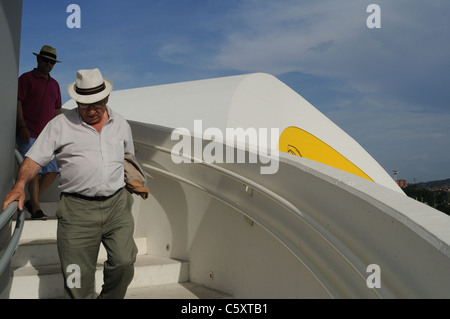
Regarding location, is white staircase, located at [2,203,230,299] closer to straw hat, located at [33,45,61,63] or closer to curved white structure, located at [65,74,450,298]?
curved white structure, located at [65,74,450,298]

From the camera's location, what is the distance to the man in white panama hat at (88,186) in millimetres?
3000

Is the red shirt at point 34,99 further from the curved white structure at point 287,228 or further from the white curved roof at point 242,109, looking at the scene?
the white curved roof at point 242,109

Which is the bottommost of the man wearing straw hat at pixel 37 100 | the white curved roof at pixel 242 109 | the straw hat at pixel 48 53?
the man wearing straw hat at pixel 37 100

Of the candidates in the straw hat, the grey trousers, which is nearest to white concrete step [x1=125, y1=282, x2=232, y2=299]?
the grey trousers

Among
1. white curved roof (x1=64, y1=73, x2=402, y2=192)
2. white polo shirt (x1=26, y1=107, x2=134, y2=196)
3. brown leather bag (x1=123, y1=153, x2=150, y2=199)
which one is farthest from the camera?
white curved roof (x1=64, y1=73, x2=402, y2=192)

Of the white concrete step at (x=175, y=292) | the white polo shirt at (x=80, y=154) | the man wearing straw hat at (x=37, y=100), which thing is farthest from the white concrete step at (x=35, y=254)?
the white polo shirt at (x=80, y=154)

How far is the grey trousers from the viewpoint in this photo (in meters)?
3.00

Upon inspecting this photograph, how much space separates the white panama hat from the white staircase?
1548 millimetres

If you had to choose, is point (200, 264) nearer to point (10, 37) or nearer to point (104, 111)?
point (104, 111)

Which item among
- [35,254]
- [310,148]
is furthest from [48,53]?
[310,148]

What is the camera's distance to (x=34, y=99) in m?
4.77

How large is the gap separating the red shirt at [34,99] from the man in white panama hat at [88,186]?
1.84 m

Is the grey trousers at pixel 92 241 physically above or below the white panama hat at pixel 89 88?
below

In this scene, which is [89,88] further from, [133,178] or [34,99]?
[34,99]
